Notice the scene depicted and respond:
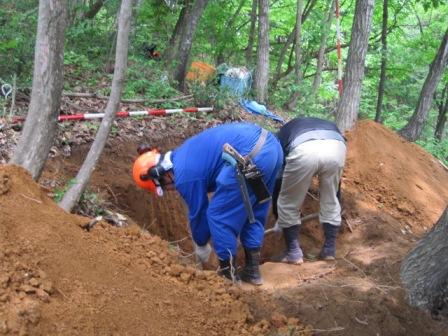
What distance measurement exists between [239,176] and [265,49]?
7277 mm

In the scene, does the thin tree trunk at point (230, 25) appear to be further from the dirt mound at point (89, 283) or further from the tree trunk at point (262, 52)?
the dirt mound at point (89, 283)

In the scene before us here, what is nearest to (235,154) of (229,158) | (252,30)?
(229,158)

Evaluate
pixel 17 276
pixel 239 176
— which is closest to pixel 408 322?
pixel 239 176

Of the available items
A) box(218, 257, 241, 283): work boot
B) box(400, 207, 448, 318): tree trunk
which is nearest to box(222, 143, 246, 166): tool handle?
box(218, 257, 241, 283): work boot

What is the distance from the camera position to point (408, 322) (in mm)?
4008

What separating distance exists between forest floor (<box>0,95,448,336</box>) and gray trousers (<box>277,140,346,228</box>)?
20.3 inches

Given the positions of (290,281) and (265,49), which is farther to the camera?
(265,49)

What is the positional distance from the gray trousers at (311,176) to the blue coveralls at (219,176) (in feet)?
1.90

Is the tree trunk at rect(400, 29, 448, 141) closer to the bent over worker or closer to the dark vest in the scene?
the dark vest

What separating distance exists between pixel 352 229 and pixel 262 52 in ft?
17.9

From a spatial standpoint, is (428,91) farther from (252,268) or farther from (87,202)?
(87,202)

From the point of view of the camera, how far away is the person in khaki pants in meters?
5.23

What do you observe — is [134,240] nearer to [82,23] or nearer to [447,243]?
[447,243]

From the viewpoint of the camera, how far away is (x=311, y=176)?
5.33m
